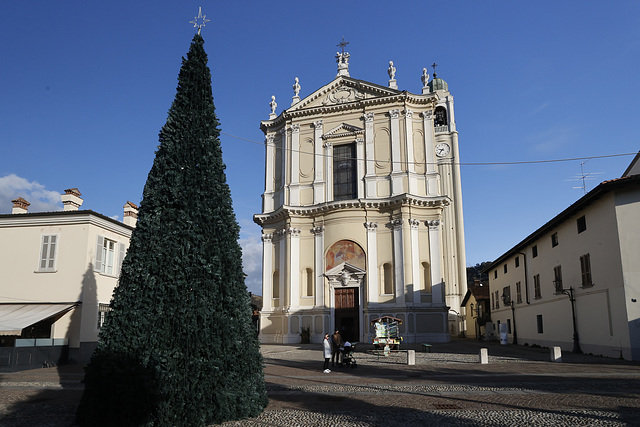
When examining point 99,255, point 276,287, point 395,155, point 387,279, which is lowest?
point 276,287

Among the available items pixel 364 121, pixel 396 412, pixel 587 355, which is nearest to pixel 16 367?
pixel 396 412

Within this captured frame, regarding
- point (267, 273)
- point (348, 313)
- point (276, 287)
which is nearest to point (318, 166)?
point (267, 273)

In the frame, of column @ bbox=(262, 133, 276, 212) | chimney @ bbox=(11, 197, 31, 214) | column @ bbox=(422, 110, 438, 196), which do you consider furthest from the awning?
column @ bbox=(422, 110, 438, 196)

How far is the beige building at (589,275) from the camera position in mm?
Answer: 18516

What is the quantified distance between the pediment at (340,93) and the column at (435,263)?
10291mm

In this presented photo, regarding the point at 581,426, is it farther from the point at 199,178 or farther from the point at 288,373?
the point at 288,373

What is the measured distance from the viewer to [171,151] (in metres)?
8.12

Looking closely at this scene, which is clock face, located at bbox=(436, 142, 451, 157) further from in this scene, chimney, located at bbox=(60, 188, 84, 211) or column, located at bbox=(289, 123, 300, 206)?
chimney, located at bbox=(60, 188, 84, 211)

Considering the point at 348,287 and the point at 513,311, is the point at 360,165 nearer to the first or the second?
the point at 348,287

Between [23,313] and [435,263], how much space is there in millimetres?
22984

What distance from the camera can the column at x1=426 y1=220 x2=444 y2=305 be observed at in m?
31.1

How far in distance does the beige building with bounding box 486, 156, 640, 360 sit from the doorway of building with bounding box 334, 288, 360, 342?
35.8ft

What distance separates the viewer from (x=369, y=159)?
3406 centimetres

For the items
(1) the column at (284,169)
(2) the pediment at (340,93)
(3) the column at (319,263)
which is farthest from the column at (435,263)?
(1) the column at (284,169)
